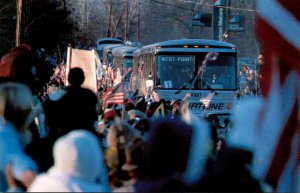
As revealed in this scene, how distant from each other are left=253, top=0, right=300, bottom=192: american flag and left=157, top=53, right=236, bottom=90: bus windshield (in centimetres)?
1665

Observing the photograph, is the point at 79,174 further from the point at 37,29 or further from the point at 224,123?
the point at 37,29

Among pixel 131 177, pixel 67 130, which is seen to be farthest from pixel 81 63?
pixel 131 177

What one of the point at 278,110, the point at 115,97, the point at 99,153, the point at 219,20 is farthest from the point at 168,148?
the point at 219,20

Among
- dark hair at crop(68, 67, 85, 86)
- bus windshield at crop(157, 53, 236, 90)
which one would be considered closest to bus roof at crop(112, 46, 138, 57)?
bus windshield at crop(157, 53, 236, 90)

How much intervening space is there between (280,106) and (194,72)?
17049mm

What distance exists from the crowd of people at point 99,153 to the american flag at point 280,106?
11.5 inches

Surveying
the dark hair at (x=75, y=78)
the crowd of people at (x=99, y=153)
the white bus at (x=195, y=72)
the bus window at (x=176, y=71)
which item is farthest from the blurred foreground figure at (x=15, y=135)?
the bus window at (x=176, y=71)

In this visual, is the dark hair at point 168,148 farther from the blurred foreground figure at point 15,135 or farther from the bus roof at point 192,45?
the bus roof at point 192,45

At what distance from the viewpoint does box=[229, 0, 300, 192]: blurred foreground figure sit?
4719mm

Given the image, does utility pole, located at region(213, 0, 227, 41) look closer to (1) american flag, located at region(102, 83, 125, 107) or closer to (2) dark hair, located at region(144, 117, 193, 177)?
(1) american flag, located at region(102, 83, 125, 107)

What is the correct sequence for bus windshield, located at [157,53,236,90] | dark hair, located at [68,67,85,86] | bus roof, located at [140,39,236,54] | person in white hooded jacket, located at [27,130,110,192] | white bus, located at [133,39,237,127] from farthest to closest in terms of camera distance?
bus roof, located at [140,39,236,54] → bus windshield, located at [157,53,236,90] → white bus, located at [133,39,237,127] → dark hair, located at [68,67,85,86] → person in white hooded jacket, located at [27,130,110,192]

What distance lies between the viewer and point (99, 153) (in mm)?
4199

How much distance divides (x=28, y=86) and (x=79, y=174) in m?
3.01

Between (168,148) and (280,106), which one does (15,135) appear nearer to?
(168,148)
